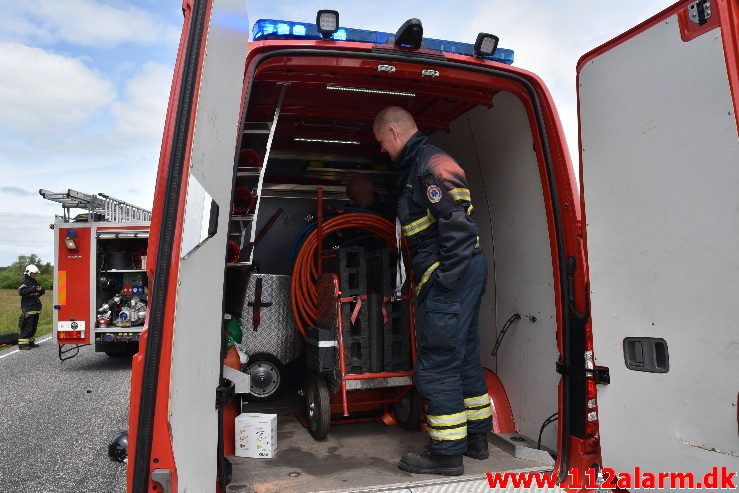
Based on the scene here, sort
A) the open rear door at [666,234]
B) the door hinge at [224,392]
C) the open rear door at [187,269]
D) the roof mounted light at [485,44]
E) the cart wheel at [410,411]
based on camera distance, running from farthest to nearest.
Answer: the cart wheel at [410,411], the roof mounted light at [485,44], the door hinge at [224,392], the open rear door at [666,234], the open rear door at [187,269]

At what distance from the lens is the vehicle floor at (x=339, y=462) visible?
112 inches

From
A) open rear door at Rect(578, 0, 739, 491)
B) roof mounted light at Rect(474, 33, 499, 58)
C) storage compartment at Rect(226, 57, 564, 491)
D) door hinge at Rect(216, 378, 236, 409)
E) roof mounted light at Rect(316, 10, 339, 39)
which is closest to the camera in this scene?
open rear door at Rect(578, 0, 739, 491)

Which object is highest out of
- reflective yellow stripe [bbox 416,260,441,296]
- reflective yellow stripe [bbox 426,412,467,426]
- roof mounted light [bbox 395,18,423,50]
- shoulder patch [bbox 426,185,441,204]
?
roof mounted light [bbox 395,18,423,50]

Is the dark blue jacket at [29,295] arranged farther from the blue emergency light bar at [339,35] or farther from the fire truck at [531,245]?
the blue emergency light bar at [339,35]

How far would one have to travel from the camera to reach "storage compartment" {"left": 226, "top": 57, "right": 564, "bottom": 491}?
3.05 meters

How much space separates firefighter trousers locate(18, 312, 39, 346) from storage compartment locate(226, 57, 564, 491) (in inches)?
399

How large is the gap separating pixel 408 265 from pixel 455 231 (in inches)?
41.9

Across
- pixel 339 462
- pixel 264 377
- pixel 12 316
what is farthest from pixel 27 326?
pixel 339 462

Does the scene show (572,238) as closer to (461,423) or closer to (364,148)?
(461,423)

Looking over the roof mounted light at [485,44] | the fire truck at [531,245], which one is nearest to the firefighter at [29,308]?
the fire truck at [531,245]

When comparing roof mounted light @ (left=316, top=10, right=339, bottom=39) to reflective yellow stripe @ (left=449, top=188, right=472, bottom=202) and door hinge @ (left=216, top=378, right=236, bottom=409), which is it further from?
door hinge @ (left=216, top=378, right=236, bottom=409)

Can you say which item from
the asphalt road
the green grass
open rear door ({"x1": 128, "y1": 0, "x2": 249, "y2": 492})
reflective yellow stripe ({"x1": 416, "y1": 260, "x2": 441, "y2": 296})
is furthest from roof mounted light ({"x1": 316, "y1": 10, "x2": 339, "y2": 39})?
the green grass

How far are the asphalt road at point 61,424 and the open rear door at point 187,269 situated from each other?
2889 millimetres

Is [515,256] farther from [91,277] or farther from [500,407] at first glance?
[91,277]
